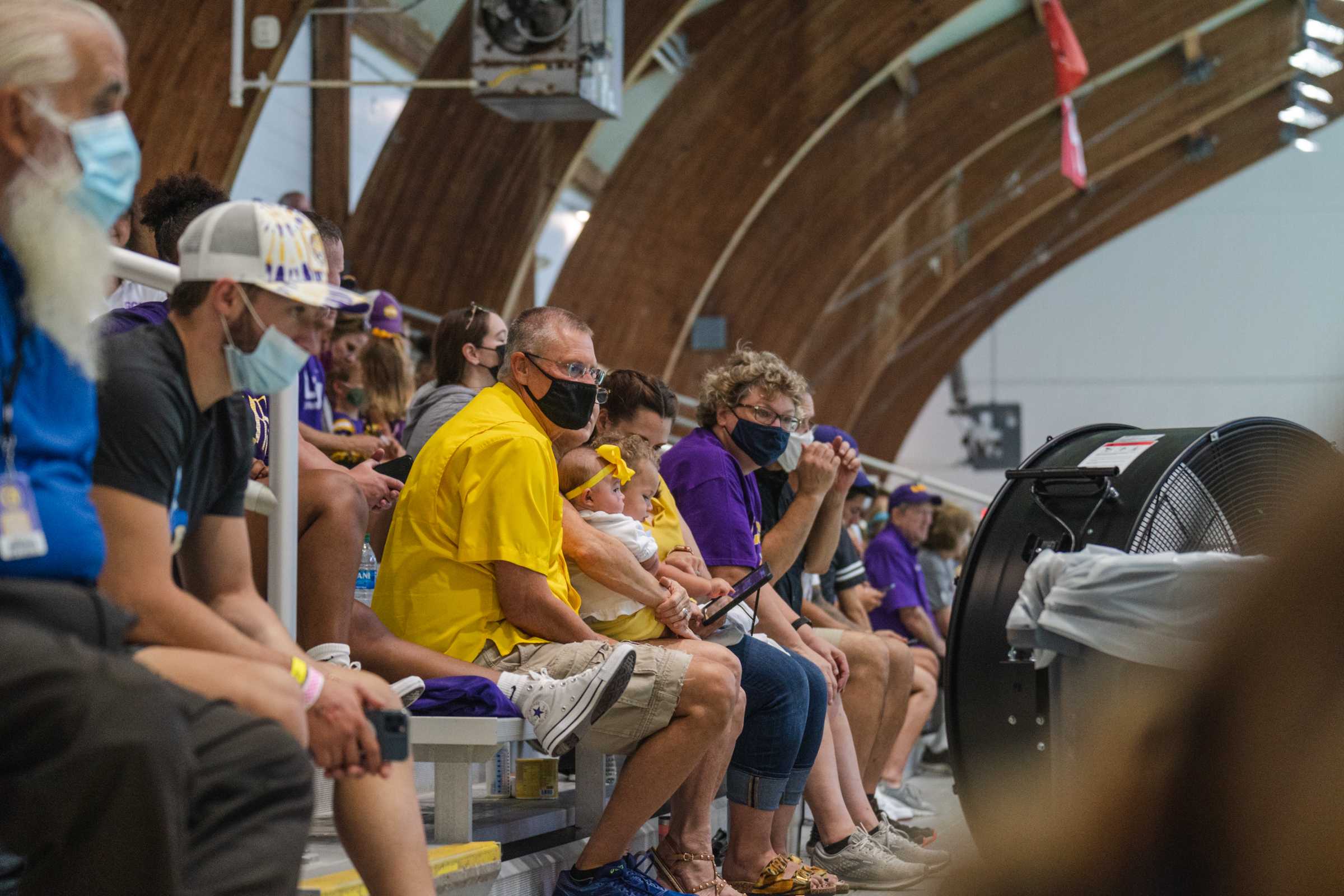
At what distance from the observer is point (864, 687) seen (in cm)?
575

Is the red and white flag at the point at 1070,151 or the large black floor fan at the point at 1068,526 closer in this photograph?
the large black floor fan at the point at 1068,526

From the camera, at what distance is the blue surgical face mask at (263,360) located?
238 centimetres

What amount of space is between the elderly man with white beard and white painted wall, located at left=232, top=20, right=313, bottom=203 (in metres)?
6.94

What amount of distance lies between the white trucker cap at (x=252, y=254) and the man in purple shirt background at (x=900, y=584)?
5.87m

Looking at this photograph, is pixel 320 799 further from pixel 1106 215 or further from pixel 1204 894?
pixel 1106 215

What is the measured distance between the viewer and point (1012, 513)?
14.4 ft

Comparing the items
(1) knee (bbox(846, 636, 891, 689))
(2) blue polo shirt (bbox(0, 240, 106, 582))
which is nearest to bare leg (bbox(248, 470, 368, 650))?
(2) blue polo shirt (bbox(0, 240, 106, 582))

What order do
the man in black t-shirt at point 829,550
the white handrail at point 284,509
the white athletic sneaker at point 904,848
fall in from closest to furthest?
the white handrail at point 284,509 < the white athletic sneaker at point 904,848 < the man in black t-shirt at point 829,550

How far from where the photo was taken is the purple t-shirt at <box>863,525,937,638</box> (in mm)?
8078

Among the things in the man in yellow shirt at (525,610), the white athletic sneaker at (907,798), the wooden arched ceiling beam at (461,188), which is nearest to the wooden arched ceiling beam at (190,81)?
the wooden arched ceiling beam at (461,188)

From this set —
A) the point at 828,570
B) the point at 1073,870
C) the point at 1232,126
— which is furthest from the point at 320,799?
the point at 1232,126

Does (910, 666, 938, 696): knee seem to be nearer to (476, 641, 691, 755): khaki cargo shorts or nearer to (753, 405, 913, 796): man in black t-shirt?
(753, 405, 913, 796): man in black t-shirt

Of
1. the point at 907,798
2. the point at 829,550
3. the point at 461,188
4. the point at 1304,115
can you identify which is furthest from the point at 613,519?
the point at 1304,115

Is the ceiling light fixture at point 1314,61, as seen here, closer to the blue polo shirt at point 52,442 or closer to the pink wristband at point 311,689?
the pink wristband at point 311,689
